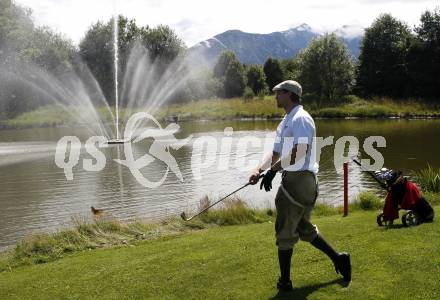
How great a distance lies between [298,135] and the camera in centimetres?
676

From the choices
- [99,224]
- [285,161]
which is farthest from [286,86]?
[99,224]

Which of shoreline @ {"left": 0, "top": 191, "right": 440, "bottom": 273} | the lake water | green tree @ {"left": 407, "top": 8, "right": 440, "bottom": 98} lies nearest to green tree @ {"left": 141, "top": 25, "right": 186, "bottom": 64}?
green tree @ {"left": 407, "top": 8, "right": 440, "bottom": 98}

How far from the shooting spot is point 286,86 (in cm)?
697

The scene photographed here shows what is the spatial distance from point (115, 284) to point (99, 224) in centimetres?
617

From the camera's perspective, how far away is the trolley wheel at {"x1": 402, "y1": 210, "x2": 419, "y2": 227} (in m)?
10.2

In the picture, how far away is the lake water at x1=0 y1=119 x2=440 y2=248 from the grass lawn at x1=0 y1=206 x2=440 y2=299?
6.32 meters

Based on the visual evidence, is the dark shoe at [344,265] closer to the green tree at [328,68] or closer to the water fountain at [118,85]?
the green tree at [328,68]

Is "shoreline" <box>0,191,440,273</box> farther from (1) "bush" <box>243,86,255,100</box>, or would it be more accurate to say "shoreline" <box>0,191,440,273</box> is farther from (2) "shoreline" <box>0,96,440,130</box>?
(1) "bush" <box>243,86,255,100</box>

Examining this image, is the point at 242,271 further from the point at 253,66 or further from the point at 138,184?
the point at 253,66

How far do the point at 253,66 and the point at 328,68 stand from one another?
3202 centimetres

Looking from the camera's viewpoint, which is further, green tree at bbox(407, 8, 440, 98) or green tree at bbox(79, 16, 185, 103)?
green tree at bbox(79, 16, 185, 103)

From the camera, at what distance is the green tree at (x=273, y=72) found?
100062 mm

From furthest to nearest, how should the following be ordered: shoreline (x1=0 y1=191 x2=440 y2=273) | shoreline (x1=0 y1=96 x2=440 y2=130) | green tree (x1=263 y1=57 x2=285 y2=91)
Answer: green tree (x1=263 y1=57 x2=285 y2=91) < shoreline (x1=0 y1=96 x2=440 y2=130) < shoreline (x1=0 y1=191 x2=440 y2=273)

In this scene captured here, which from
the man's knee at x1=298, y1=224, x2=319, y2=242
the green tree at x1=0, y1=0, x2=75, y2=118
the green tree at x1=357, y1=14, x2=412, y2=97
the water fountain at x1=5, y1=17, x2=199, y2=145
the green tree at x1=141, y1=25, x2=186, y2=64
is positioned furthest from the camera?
the green tree at x1=141, y1=25, x2=186, y2=64
